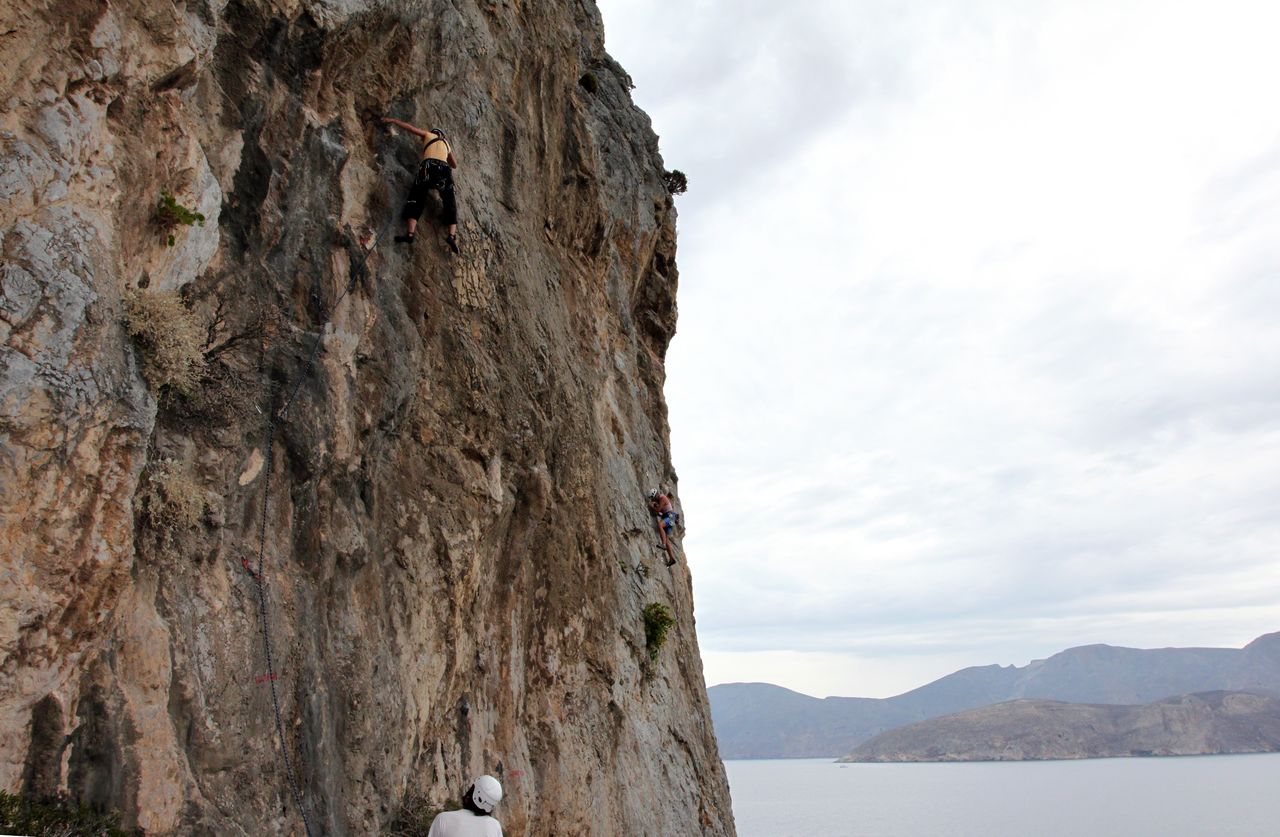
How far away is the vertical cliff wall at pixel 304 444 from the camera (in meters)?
6.45

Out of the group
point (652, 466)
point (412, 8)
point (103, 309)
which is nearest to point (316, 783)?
point (103, 309)

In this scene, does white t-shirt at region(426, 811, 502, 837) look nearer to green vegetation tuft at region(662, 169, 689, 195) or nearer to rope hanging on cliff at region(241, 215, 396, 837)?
rope hanging on cliff at region(241, 215, 396, 837)

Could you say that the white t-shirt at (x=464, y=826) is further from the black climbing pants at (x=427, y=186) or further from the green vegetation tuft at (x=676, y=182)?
the green vegetation tuft at (x=676, y=182)

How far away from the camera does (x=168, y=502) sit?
295 inches

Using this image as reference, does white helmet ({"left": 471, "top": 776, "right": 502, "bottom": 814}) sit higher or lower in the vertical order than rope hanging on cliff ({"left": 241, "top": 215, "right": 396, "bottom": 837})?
lower

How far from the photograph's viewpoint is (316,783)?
841cm

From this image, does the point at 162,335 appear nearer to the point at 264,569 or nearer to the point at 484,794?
the point at 264,569

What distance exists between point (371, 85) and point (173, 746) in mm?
8463

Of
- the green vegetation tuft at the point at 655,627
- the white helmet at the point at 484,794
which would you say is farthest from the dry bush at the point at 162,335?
the green vegetation tuft at the point at 655,627

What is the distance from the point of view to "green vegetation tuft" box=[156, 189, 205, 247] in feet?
26.1

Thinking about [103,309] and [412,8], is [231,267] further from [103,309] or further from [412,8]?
[412,8]

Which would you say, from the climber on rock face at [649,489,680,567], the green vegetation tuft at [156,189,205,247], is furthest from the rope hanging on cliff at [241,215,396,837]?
the climber on rock face at [649,489,680,567]

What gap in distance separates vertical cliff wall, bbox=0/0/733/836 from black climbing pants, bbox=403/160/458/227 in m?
0.37

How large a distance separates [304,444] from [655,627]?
10598mm
